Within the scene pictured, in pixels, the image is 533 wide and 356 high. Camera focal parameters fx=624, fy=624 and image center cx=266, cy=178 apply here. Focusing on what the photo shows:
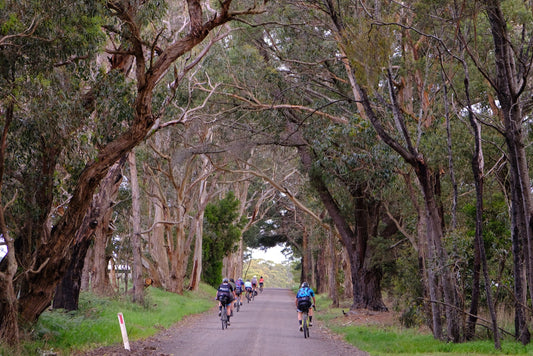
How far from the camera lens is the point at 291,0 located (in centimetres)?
1786

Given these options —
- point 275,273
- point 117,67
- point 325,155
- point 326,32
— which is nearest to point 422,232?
point 325,155

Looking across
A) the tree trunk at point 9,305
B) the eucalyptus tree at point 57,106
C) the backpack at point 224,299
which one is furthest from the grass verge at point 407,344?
the tree trunk at point 9,305

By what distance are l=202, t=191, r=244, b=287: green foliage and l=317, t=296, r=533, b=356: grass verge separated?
78.3ft

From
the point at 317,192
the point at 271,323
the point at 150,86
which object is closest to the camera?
the point at 150,86

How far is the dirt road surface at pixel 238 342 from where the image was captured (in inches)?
520

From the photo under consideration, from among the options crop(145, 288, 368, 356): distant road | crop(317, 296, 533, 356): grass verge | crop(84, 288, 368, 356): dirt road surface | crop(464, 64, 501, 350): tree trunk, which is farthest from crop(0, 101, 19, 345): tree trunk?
crop(464, 64, 501, 350): tree trunk

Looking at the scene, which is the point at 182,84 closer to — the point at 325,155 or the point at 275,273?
the point at 325,155

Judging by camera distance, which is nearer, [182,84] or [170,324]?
[170,324]

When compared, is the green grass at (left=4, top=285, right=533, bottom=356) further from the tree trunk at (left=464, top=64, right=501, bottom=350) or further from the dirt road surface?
the tree trunk at (left=464, top=64, right=501, bottom=350)

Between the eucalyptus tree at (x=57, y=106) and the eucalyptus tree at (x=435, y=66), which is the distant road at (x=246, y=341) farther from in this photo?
the eucalyptus tree at (x=57, y=106)

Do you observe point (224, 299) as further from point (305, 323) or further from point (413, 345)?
point (413, 345)

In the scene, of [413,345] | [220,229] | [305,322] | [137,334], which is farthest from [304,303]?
[220,229]

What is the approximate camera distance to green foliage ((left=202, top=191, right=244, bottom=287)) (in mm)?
43625

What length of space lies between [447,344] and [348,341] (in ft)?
11.8
